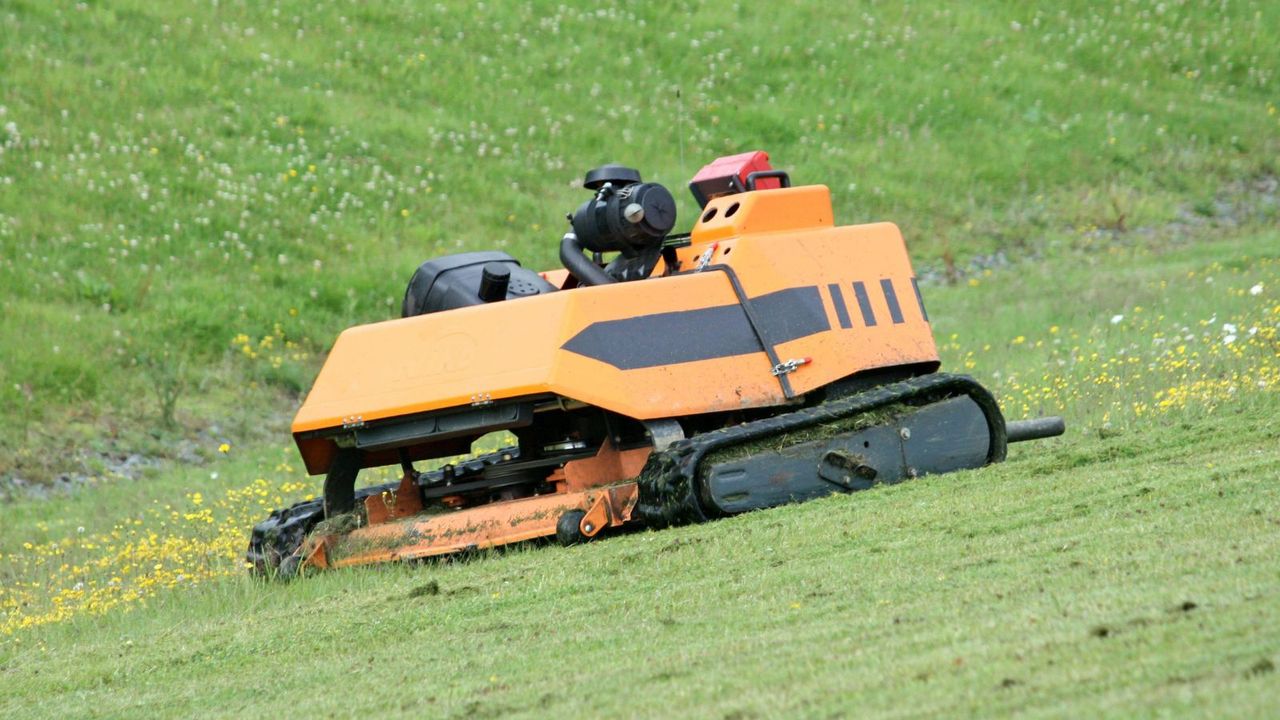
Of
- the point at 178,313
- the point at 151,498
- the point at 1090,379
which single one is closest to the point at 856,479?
the point at 1090,379

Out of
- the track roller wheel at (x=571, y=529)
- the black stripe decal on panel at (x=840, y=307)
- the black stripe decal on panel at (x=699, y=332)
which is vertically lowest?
the track roller wheel at (x=571, y=529)

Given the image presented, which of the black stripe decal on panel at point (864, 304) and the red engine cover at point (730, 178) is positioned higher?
the red engine cover at point (730, 178)

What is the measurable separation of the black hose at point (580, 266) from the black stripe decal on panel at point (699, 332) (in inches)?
35.7

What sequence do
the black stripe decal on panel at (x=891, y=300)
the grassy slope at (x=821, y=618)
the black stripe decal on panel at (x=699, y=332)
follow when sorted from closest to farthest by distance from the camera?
1. the grassy slope at (x=821, y=618)
2. the black stripe decal on panel at (x=699, y=332)
3. the black stripe decal on panel at (x=891, y=300)

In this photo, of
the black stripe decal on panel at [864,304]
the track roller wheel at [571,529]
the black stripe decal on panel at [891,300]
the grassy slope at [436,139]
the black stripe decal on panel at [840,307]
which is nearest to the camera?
the track roller wheel at [571,529]

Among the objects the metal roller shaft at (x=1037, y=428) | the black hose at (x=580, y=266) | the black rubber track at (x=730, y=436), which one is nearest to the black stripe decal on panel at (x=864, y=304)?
the black rubber track at (x=730, y=436)

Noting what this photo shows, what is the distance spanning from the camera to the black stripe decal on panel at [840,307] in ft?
33.1

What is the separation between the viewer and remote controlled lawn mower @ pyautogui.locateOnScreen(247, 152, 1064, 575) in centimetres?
906

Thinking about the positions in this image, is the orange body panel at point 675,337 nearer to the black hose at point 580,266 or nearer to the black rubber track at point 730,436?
the black rubber track at point 730,436

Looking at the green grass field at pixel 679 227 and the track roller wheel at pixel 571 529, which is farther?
the track roller wheel at pixel 571 529

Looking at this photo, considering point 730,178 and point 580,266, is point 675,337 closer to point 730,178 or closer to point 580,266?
point 580,266

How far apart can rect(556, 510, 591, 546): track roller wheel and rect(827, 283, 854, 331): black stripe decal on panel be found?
203cm

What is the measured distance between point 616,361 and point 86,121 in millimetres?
13097

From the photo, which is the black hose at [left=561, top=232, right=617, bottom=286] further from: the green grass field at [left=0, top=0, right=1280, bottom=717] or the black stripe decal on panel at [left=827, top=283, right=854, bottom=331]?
the green grass field at [left=0, top=0, right=1280, bottom=717]
